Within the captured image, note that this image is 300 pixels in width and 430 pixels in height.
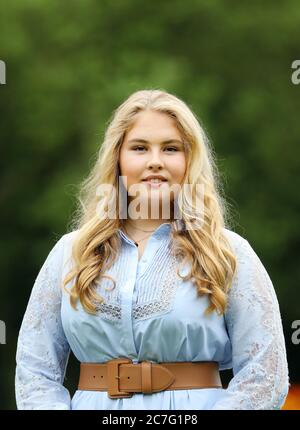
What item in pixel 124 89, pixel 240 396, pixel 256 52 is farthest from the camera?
pixel 256 52

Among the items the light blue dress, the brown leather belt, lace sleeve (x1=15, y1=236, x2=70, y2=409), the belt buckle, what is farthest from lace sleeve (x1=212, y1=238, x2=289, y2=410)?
lace sleeve (x1=15, y1=236, x2=70, y2=409)

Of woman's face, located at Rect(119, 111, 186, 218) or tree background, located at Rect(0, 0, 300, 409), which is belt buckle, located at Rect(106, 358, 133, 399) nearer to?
woman's face, located at Rect(119, 111, 186, 218)

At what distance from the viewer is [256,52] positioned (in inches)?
481

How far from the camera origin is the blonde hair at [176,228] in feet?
13.6

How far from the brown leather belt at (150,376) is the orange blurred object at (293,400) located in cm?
347

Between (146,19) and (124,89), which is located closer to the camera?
(124,89)

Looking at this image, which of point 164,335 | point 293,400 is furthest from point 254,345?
point 293,400

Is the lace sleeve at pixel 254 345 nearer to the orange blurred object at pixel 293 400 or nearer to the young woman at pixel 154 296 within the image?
the young woman at pixel 154 296

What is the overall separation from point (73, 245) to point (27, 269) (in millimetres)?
7295

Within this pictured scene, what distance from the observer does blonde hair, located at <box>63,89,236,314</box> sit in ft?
13.6

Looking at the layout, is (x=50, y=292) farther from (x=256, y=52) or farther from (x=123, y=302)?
(x=256, y=52)

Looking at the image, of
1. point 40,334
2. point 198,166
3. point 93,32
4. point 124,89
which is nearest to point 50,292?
point 40,334

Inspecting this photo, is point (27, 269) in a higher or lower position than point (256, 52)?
lower

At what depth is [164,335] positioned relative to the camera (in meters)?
4.07
